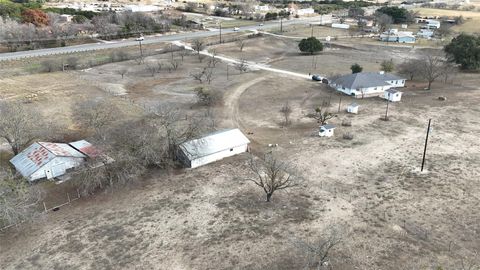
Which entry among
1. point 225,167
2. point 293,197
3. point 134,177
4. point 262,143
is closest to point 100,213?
point 134,177

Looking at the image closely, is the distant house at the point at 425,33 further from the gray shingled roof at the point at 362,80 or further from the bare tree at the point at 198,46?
the bare tree at the point at 198,46

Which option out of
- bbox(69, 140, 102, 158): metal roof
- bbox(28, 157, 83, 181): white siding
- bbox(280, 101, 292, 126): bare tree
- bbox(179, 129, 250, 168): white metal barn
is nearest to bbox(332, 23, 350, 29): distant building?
bbox(280, 101, 292, 126): bare tree

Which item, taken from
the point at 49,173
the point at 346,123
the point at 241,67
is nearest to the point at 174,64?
the point at 241,67

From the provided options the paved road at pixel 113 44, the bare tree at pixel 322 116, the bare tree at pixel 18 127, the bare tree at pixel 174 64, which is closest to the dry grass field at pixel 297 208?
the bare tree at pixel 322 116

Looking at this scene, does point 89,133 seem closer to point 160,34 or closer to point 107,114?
point 107,114

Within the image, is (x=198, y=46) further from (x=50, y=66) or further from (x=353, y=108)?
(x=353, y=108)
